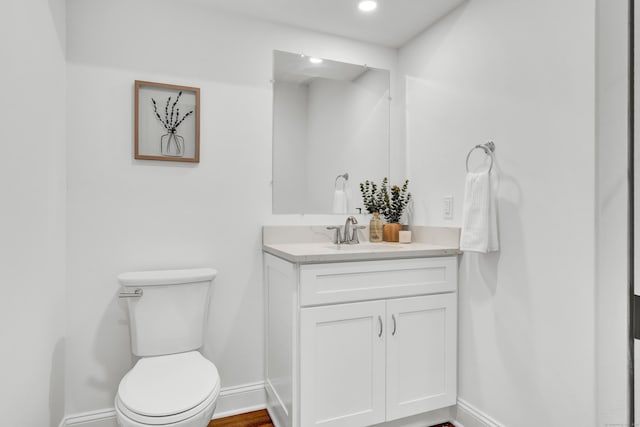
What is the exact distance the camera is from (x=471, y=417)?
189 cm

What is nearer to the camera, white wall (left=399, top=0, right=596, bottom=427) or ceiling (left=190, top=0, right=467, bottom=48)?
white wall (left=399, top=0, right=596, bottom=427)

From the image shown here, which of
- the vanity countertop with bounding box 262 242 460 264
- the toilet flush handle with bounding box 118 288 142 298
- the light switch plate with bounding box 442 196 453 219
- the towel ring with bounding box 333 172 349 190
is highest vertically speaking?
the towel ring with bounding box 333 172 349 190

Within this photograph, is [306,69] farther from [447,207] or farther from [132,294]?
[132,294]

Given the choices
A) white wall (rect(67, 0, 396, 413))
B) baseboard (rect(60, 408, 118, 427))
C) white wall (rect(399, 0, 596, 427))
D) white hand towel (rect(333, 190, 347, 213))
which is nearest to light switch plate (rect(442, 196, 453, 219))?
white wall (rect(399, 0, 596, 427))

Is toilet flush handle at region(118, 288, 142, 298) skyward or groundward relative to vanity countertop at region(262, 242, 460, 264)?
groundward

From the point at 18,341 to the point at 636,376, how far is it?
1690 millimetres

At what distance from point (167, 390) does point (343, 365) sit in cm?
75

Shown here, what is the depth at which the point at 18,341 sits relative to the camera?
4.29 ft

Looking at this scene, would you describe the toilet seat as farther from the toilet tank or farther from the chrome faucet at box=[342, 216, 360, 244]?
the chrome faucet at box=[342, 216, 360, 244]

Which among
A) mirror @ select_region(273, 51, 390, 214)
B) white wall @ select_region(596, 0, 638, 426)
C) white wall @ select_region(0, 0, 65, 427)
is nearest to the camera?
white wall @ select_region(596, 0, 638, 426)

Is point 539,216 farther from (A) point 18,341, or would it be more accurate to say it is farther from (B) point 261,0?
(A) point 18,341

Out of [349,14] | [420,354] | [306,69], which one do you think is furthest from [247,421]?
[349,14]

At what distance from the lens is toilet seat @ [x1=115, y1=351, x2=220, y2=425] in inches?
51.9

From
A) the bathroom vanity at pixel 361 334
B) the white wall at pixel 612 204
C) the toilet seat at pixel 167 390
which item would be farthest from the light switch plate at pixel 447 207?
the white wall at pixel 612 204
